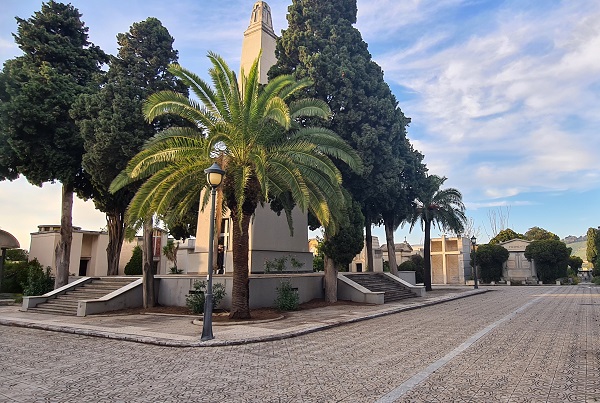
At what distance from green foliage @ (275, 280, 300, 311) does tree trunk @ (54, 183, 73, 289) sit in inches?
468

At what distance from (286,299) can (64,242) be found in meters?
12.7

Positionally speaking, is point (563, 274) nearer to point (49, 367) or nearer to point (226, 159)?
point (226, 159)

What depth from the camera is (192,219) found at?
2766 centimetres

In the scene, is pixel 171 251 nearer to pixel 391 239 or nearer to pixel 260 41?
pixel 391 239

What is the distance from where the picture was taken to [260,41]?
25.7 metres

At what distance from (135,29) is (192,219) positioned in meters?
12.7

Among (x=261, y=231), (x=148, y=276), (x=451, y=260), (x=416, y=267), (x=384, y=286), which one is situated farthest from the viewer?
(x=451, y=260)

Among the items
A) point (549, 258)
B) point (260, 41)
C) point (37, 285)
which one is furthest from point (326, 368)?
point (549, 258)

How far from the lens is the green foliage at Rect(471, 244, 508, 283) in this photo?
44250 millimetres

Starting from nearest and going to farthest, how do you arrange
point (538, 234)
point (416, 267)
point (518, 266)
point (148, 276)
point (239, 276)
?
point (239, 276) < point (148, 276) < point (416, 267) < point (518, 266) < point (538, 234)

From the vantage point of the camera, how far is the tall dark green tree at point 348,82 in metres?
20.3

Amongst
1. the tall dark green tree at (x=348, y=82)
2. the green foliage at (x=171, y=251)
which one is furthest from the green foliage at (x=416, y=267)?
the green foliage at (x=171, y=251)

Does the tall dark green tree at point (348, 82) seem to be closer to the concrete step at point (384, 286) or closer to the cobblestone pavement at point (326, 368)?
the concrete step at point (384, 286)

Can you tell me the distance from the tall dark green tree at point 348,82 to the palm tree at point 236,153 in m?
6.43
